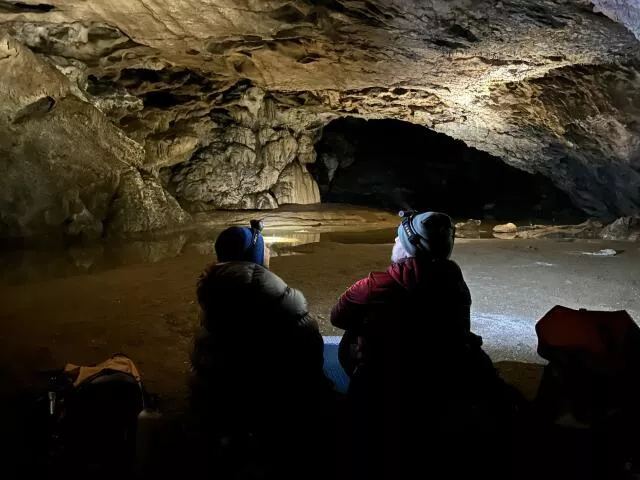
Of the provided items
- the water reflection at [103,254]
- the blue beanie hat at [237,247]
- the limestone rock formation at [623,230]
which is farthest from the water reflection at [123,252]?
the blue beanie hat at [237,247]

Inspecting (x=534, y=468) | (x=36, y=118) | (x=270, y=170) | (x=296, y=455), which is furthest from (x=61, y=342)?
(x=270, y=170)

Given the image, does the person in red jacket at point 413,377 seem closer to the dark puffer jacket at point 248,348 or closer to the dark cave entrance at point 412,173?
the dark puffer jacket at point 248,348

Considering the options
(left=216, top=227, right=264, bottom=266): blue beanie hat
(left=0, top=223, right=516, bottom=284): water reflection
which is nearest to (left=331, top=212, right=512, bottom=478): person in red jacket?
(left=216, top=227, right=264, bottom=266): blue beanie hat

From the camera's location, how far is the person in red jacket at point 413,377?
1.82 meters

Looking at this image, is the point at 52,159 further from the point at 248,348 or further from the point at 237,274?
the point at 248,348

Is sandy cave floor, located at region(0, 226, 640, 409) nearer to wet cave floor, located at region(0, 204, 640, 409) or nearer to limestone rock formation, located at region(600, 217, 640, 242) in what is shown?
wet cave floor, located at region(0, 204, 640, 409)

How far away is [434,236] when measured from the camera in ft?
6.56

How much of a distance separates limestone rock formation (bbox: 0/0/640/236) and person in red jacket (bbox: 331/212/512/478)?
4218mm

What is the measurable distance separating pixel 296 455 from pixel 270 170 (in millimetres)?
15950

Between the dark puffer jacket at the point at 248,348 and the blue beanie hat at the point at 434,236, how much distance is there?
57 cm

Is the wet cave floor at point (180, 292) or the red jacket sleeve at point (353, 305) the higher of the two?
the red jacket sleeve at point (353, 305)

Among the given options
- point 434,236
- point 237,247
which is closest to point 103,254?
point 237,247

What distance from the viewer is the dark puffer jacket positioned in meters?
1.95

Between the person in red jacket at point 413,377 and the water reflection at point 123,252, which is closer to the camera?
the person in red jacket at point 413,377
